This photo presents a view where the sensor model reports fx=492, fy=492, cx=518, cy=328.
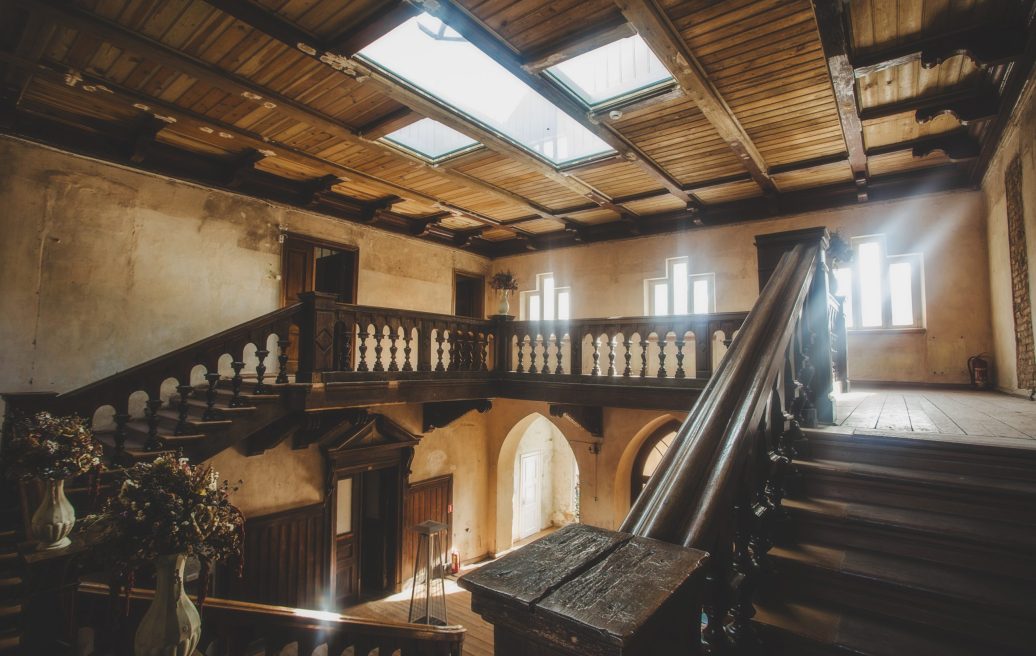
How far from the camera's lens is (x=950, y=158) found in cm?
650

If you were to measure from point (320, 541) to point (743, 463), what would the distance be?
7.58 metres

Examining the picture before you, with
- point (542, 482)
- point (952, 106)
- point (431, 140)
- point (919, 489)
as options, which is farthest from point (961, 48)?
point (542, 482)

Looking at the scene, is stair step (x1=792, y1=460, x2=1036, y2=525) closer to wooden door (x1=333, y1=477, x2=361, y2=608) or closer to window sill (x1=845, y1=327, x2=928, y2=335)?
window sill (x1=845, y1=327, x2=928, y2=335)

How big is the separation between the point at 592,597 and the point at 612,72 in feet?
18.4

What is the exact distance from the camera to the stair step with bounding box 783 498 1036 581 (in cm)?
182

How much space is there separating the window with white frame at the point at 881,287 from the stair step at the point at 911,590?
6.75 meters

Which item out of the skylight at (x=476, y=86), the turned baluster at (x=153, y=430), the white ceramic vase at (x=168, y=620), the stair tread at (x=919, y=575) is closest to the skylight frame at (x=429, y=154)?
the skylight at (x=476, y=86)

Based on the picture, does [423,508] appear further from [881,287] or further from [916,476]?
[881,287]

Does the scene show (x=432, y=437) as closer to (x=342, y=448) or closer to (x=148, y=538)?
(x=342, y=448)

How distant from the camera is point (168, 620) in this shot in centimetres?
260

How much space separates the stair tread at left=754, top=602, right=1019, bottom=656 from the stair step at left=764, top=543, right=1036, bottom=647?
0.10 ft

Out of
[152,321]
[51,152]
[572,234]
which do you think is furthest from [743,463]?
[572,234]

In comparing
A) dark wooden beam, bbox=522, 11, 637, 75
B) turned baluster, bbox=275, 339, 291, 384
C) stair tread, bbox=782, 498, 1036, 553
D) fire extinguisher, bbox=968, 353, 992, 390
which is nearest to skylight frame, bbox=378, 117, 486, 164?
dark wooden beam, bbox=522, 11, 637, 75

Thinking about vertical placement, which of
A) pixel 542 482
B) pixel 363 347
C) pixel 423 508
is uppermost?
pixel 363 347
